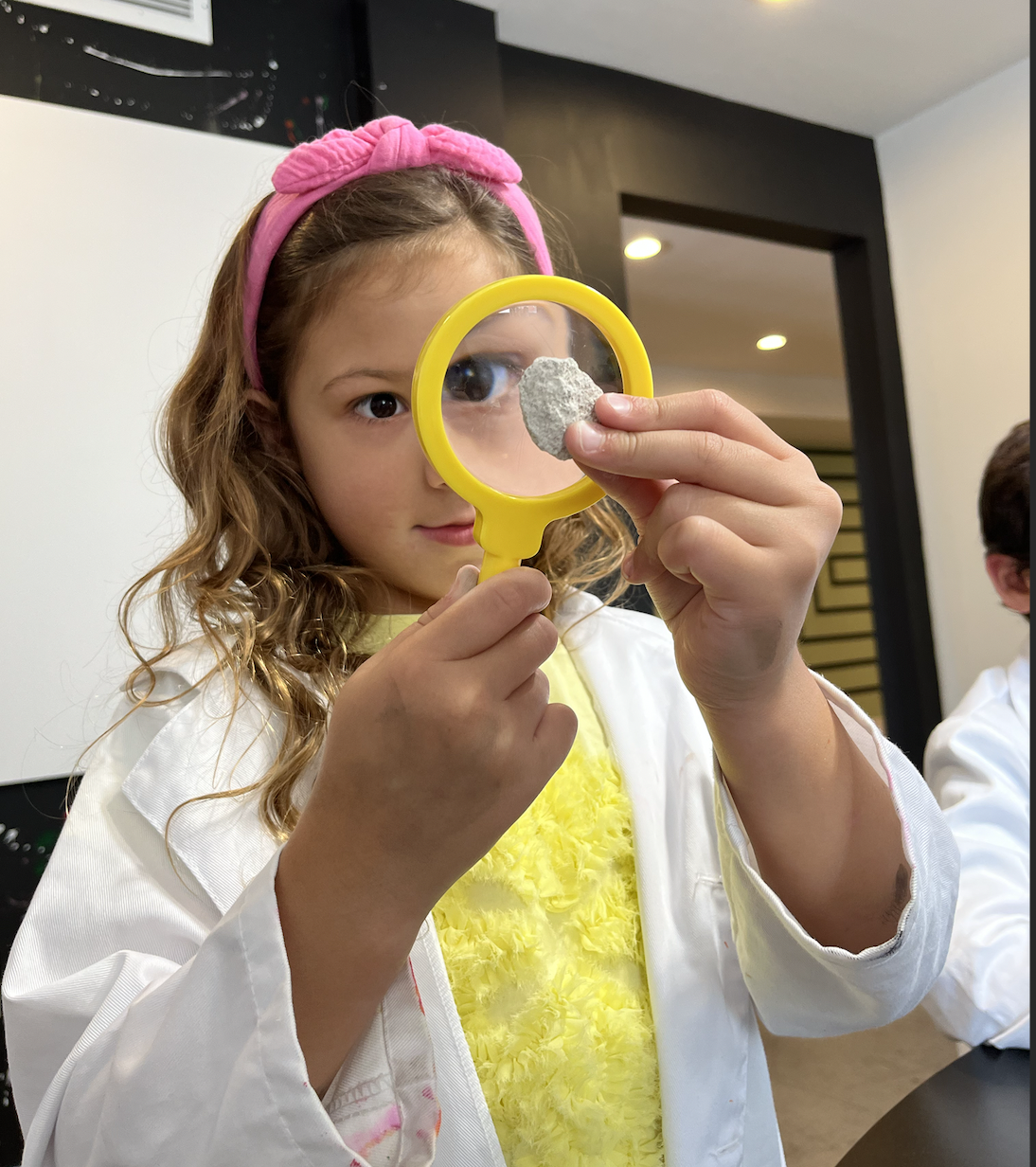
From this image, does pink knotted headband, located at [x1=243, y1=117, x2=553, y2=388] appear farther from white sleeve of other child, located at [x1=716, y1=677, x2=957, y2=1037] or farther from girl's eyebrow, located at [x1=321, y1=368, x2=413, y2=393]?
white sleeve of other child, located at [x1=716, y1=677, x2=957, y2=1037]

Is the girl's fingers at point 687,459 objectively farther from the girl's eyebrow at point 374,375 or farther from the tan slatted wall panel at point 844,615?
the tan slatted wall panel at point 844,615

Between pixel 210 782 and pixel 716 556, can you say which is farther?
pixel 210 782

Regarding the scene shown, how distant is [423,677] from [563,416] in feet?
0.63

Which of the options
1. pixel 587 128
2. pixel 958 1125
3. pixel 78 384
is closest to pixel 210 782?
pixel 958 1125

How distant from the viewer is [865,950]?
76 centimetres

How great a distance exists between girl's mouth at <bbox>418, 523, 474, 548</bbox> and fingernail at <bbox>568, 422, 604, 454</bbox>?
1.08 feet

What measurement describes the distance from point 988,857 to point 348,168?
1320 millimetres

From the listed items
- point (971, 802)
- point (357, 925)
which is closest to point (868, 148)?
point (971, 802)

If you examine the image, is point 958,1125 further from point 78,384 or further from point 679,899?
point 78,384

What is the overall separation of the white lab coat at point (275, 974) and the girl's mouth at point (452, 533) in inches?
8.7

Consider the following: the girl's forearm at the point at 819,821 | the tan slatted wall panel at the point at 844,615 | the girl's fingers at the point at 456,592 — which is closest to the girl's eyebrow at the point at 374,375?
the girl's fingers at the point at 456,592

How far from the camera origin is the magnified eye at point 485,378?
663mm

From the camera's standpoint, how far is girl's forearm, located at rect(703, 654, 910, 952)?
74 cm

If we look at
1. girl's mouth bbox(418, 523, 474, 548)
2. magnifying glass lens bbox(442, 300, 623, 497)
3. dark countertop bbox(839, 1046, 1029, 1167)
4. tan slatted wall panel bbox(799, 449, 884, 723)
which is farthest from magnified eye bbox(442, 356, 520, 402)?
tan slatted wall panel bbox(799, 449, 884, 723)
